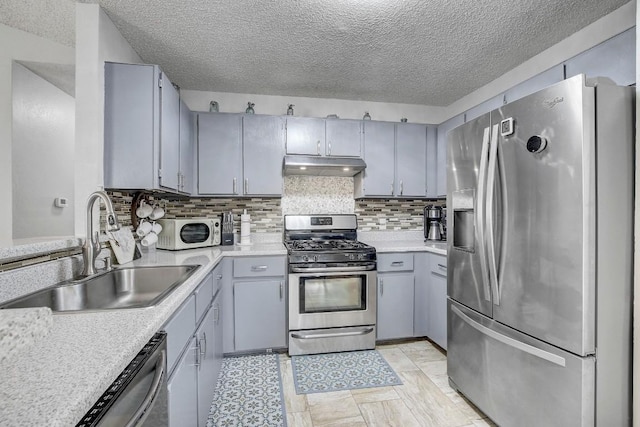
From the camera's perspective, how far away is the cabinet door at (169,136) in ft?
6.37

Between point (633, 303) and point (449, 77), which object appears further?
point (449, 77)

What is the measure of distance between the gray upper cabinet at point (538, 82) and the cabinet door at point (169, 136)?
2.56 metres

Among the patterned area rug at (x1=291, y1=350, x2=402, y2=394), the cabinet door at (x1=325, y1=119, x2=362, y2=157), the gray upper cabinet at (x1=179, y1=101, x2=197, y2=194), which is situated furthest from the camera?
the cabinet door at (x1=325, y1=119, x2=362, y2=157)

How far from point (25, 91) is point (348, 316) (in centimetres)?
317

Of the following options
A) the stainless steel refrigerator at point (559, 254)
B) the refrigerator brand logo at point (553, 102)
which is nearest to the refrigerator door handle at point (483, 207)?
the stainless steel refrigerator at point (559, 254)

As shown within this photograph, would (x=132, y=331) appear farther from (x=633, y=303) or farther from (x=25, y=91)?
(x=25, y=91)

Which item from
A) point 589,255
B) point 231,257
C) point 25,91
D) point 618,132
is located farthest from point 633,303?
point 25,91

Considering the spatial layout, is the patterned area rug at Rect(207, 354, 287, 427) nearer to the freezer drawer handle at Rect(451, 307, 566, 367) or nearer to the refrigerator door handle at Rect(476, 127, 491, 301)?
the freezer drawer handle at Rect(451, 307, 566, 367)

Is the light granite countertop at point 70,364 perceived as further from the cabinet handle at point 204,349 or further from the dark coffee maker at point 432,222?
the dark coffee maker at point 432,222

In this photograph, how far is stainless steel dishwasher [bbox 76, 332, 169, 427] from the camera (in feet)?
1.94

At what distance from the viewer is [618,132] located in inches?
48.9

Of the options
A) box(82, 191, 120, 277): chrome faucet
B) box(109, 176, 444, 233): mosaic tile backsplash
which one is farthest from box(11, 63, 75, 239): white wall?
box(82, 191, 120, 277): chrome faucet

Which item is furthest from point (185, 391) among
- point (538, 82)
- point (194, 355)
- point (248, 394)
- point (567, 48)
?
point (567, 48)

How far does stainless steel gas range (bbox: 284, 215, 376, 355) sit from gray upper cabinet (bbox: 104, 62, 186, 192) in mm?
1248
